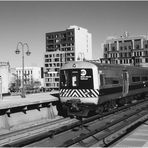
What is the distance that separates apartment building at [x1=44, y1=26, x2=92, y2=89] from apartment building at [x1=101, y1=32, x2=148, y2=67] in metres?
15.4

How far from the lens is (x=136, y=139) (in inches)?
481

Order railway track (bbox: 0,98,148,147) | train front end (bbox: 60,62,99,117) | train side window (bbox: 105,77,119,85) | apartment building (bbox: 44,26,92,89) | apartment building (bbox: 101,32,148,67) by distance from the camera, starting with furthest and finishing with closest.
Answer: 1. apartment building (bbox: 44,26,92,89)
2. apartment building (bbox: 101,32,148,67)
3. train side window (bbox: 105,77,119,85)
4. train front end (bbox: 60,62,99,117)
5. railway track (bbox: 0,98,148,147)

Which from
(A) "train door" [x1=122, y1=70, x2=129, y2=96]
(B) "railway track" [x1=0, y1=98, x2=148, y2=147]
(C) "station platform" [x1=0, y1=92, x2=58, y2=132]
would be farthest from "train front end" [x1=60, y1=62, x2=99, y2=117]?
(A) "train door" [x1=122, y1=70, x2=129, y2=96]

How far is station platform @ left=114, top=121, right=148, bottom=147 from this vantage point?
37.1ft

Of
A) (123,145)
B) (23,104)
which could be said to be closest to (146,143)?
(123,145)

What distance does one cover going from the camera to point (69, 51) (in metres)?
135

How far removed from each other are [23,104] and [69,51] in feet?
388

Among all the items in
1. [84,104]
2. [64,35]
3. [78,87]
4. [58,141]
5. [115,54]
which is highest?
[64,35]

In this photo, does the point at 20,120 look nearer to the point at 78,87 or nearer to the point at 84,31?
the point at 78,87

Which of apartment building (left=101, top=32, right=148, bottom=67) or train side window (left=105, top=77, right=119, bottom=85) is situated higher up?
apartment building (left=101, top=32, right=148, bottom=67)

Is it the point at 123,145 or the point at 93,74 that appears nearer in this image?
the point at 123,145

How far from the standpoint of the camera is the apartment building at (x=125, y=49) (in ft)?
375

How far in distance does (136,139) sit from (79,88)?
A: 23.6 feet

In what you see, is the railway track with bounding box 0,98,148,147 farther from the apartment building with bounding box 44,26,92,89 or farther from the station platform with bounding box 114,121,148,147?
the apartment building with bounding box 44,26,92,89
